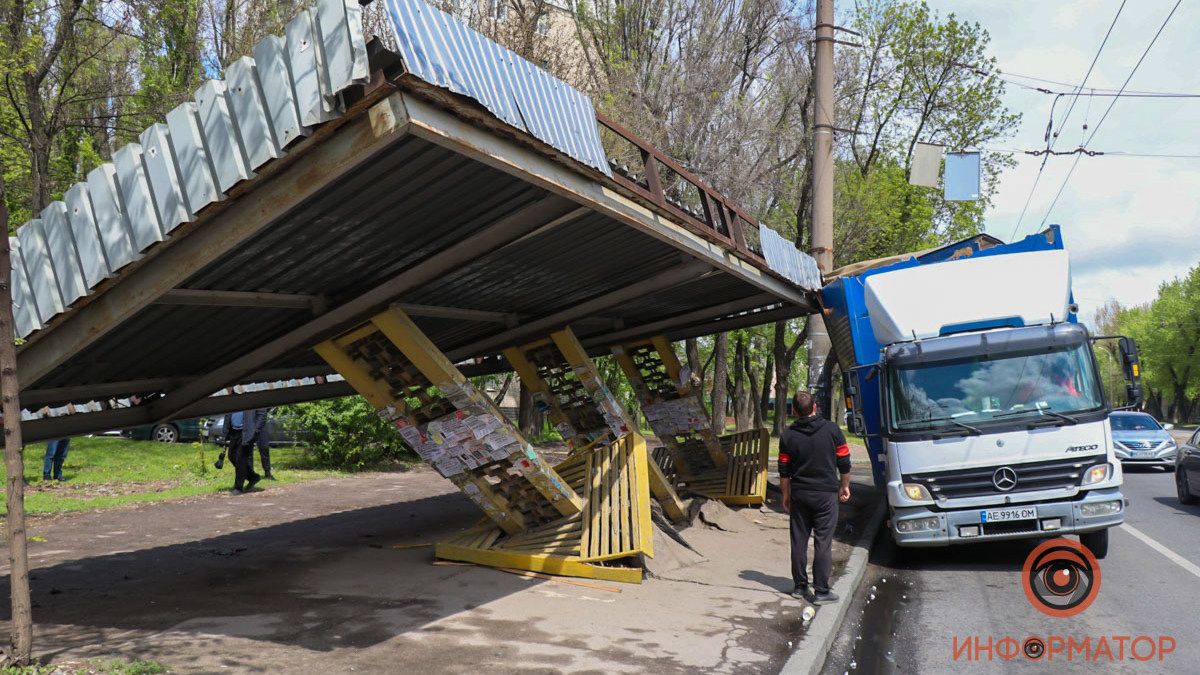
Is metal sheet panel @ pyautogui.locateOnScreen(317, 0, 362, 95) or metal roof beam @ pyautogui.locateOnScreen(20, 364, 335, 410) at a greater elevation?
metal sheet panel @ pyautogui.locateOnScreen(317, 0, 362, 95)

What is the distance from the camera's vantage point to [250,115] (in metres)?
4.81

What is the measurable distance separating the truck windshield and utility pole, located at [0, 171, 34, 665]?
7.84 metres

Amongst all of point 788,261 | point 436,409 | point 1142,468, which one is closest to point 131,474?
point 436,409

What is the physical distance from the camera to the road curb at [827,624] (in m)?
5.79

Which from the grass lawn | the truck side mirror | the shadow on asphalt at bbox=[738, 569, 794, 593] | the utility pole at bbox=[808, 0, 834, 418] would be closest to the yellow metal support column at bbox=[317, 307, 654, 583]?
the shadow on asphalt at bbox=[738, 569, 794, 593]

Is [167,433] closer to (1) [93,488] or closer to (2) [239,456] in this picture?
(1) [93,488]

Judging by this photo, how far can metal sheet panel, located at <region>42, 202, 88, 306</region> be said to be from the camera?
5738mm

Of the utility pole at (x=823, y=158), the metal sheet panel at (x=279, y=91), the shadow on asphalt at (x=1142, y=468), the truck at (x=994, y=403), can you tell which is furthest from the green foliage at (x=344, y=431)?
the shadow on asphalt at (x=1142, y=468)

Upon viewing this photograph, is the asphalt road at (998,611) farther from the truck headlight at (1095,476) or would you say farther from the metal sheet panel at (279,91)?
the metal sheet panel at (279,91)

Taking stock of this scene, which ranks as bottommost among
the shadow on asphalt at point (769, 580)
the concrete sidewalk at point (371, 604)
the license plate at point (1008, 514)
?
the shadow on asphalt at point (769, 580)

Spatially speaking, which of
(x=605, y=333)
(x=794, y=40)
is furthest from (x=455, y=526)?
(x=794, y=40)

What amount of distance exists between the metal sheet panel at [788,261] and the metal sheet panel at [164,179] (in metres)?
6.52

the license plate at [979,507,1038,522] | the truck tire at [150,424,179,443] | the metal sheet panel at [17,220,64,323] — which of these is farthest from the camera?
the truck tire at [150,424,179,443]

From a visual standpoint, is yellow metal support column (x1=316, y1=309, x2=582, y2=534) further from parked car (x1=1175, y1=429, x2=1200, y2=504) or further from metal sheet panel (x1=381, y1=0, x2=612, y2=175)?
parked car (x1=1175, y1=429, x2=1200, y2=504)
